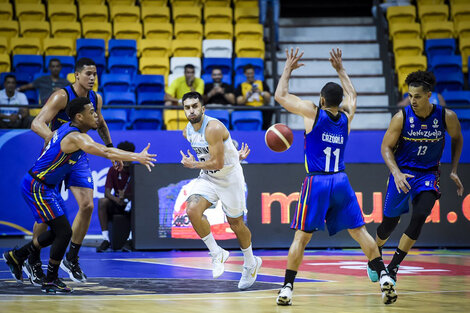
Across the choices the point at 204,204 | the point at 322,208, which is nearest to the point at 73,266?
the point at 204,204

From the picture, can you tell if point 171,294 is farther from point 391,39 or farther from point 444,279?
point 391,39

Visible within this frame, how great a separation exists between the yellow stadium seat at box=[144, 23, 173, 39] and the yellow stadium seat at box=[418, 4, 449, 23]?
5.92 metres

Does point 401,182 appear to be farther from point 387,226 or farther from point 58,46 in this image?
point 58,46

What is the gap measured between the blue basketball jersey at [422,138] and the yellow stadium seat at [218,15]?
10227 mm

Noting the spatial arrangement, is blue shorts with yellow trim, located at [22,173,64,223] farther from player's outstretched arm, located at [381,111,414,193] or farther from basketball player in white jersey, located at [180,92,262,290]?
player's outstretched arm, located at [381,111,414,193]

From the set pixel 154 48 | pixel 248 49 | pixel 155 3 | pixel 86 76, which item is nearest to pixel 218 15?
pixel 248 49

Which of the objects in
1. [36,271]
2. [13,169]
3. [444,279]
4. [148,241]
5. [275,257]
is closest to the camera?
[36,271]

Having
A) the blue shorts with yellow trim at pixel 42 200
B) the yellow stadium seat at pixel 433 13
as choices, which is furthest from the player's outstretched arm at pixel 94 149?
the yellow stadium seat at pixel 433 13

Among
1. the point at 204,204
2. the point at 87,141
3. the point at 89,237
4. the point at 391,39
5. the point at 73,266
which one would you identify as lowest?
the point at 89,237

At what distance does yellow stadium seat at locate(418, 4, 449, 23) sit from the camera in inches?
688

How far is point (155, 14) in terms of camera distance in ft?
56.0

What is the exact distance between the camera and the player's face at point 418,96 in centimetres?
730

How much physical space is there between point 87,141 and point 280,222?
234 inches

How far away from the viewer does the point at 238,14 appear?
17.4 m
